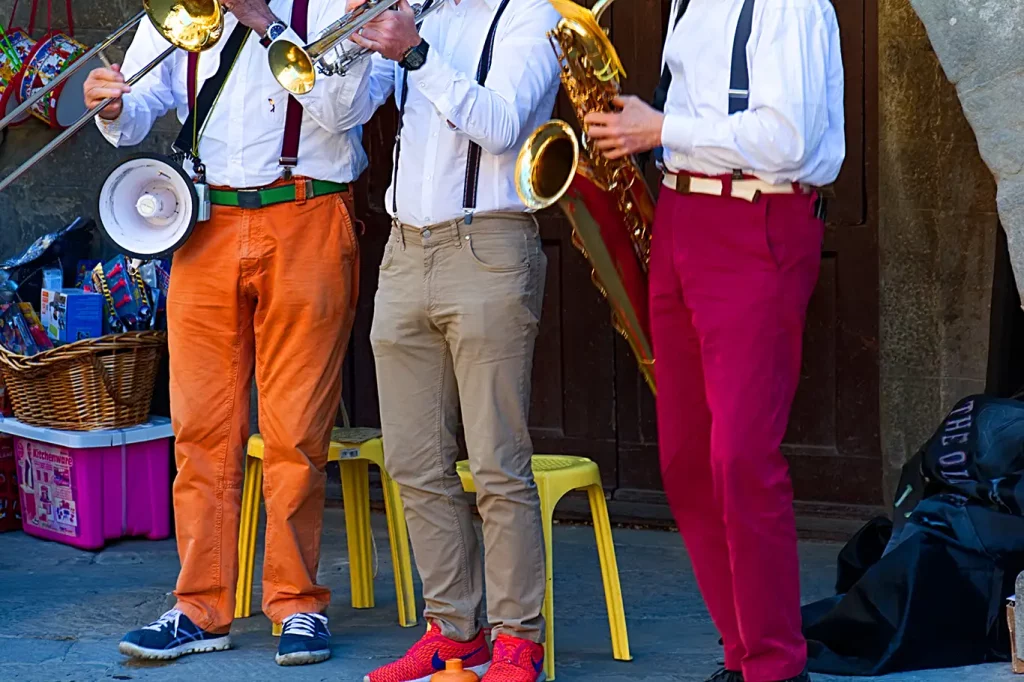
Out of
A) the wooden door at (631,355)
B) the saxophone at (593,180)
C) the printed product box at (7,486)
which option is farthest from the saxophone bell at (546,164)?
A: the printed product box at (7,486)

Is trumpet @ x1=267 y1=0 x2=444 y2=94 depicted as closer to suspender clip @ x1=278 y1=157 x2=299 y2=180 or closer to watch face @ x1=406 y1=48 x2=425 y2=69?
watch face @ x1=406 y1=48 x2=425 y2=69

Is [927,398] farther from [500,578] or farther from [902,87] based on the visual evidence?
[500,578]

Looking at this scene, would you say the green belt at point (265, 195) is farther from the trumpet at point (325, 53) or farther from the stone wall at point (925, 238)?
the stone wall at point (925, 238)

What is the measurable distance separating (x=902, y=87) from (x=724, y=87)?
164 cm

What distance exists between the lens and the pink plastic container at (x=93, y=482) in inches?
197

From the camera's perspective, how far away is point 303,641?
3.88 metres

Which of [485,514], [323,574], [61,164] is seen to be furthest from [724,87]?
[61,164]

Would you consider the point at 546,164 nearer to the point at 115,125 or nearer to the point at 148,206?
the point at 148,206

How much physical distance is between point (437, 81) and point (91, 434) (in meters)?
2.20

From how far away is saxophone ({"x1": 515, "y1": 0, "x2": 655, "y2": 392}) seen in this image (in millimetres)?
3324

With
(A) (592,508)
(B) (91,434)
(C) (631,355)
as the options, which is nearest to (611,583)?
(A) (592,508)

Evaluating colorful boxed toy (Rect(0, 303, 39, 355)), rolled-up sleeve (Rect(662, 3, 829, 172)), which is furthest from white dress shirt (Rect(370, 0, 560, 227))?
colorful boxed toy (Rect(0, 303, 39, 355))

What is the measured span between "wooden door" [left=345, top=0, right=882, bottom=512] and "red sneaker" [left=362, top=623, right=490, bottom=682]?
5.23 feet

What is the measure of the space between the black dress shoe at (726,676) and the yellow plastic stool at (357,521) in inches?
41.5
